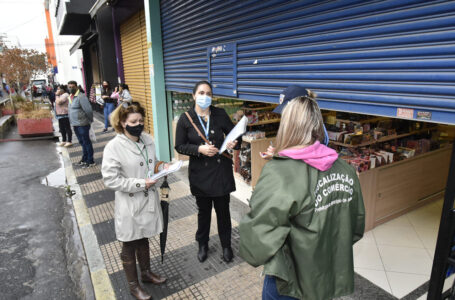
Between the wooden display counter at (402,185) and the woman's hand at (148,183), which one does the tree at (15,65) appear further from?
the wooden display counter at (402,185)

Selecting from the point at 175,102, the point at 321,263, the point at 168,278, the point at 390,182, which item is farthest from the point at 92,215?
the point at 390,182

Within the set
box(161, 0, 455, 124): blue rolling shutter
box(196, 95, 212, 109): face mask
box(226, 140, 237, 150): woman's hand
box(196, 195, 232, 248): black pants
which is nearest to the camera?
box(161, 0, 455, 124): blue rolling shutter

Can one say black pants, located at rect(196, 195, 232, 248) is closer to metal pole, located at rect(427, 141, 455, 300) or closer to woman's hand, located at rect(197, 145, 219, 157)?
woman's hand, located at rect(197, 145, 219, 157)

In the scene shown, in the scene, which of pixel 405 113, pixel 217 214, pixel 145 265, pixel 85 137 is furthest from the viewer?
Result: pixel 85 137

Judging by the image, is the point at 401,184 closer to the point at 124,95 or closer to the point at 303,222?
the point at 303,222

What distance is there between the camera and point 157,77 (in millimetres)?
7320

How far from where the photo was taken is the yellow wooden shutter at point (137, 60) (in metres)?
9.14

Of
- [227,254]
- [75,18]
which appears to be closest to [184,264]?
[227,254]

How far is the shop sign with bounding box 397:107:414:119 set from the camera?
254cm

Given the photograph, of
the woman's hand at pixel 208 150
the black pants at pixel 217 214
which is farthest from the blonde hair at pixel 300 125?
the black pants at pixel 217 214

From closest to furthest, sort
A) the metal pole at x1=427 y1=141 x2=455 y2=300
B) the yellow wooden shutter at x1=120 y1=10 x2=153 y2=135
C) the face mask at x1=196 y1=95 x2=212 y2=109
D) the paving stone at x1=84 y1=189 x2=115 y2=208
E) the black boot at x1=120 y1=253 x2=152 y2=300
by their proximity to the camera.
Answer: the metal pole at x1=427 y1=141 x2=455 y2=300 < the black boot at x1=120 y1=253 x2=152 y2=300 < the face mask at x1=196 y1=95 x2=212 y2=109 < the paving stone at x1=84 y1=189 x2=115 y2=208 < the yellow wooden shutter at x1=120 y1=10 x2=153 y2=135

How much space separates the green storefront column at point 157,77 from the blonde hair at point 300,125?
608cm

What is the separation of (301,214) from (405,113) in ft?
5.31

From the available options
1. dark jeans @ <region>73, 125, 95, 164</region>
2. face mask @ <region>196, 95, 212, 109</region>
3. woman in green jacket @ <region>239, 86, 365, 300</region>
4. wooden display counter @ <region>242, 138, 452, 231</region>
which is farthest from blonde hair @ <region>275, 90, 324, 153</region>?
dark jeans @ <region>73, 125, 95, 164</region>
